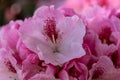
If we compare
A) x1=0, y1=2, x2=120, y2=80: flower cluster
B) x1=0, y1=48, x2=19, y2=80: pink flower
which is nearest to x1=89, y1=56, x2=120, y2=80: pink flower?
x1=0, y1=2, x2=120, y2=80: flower cluster

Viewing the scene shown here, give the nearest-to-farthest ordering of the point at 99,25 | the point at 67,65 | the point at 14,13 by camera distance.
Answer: the point at 67,65
the point at 99,25
the point at 14,13

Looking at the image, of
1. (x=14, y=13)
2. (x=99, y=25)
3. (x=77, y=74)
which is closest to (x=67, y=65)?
(x=77, y=74)

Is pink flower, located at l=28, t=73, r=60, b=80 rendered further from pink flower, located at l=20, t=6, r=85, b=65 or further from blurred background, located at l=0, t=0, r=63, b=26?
blurred background, located at l=0, t=0, r=63, b=26

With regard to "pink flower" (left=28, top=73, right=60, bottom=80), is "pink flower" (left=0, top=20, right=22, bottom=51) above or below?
above

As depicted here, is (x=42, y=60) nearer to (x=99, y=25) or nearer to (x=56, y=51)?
(x=56, y=51)

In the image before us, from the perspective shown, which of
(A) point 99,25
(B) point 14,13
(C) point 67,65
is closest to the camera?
(C) point 67,65

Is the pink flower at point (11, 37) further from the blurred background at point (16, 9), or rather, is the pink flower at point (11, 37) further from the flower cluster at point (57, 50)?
the blurred background at point (16, 9)
